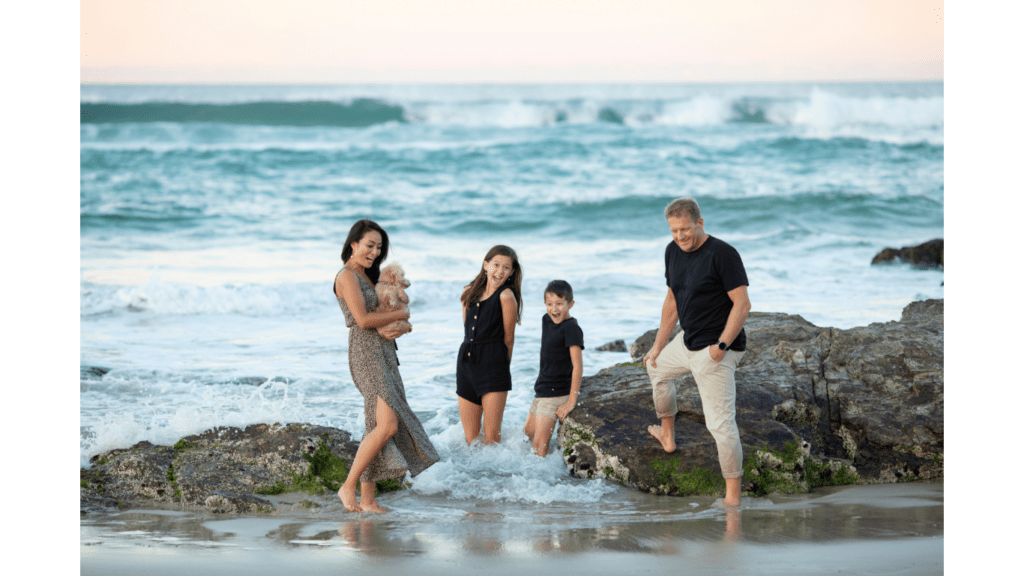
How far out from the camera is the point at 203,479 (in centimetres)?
454

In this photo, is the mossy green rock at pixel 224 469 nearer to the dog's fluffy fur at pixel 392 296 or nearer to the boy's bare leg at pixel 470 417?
the boy's bare leg at pixel 470 417

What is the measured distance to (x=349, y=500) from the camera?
436cm

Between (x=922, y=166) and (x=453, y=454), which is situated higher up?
(x=922, y=166)

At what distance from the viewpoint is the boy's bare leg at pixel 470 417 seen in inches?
208

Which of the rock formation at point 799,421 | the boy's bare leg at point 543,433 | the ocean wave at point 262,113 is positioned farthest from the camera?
the ocean wave at point 262,113

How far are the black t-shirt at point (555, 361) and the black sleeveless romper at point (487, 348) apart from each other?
0.26m

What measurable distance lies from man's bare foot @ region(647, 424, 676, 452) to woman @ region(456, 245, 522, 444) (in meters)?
1.04

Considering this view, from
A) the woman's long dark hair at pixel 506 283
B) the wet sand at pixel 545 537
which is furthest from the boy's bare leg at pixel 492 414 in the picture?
the wet sand at pixel 545 537

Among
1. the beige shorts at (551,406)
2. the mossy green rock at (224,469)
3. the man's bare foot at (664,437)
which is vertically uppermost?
the beige shorts at (551,406)

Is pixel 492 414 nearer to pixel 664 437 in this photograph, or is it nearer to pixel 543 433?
pixel 543 433
